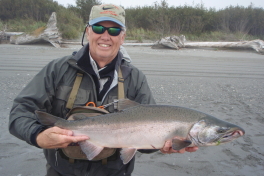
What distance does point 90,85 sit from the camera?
256cm

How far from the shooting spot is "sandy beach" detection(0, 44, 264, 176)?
3.31 m

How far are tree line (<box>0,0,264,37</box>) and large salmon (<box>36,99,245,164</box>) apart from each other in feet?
73.4

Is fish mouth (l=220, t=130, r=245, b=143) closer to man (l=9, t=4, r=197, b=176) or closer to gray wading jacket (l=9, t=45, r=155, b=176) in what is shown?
man (l=9, t=4, r=197, b=176)

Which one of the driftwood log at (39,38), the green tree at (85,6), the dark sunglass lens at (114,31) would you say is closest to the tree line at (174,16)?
the green tree at (85,6)

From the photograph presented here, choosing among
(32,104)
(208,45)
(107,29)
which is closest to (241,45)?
(208,45)

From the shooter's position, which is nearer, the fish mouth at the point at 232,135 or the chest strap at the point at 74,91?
the fish mouth at the point at 232,135

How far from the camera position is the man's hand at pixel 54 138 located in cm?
210

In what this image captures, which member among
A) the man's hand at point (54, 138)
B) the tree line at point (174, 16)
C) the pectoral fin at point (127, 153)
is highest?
the tree line at point (174, 16)

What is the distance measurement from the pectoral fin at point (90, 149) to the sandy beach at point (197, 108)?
110 cm

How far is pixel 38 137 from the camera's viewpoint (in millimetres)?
2166

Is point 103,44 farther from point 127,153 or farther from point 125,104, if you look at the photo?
point 127,153

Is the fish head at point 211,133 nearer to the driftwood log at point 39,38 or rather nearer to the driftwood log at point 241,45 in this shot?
the driftwood log at point 39,38

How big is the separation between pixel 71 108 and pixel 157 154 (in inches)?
68.9

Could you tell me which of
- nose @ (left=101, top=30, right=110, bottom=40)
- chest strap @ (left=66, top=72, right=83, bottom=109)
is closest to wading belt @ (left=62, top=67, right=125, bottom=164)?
chest strap @ (left=66, top=72, right=83, bottom=109)
